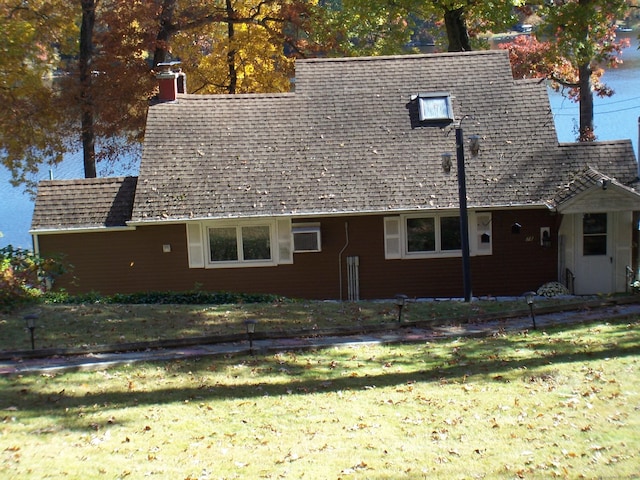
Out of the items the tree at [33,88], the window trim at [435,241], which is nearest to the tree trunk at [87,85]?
the tree at [33,88]

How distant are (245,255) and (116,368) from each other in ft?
32.6

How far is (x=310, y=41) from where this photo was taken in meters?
33.9

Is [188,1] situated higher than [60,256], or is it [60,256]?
[188,1]

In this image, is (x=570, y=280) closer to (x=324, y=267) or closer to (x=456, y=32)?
(x=324, y=267)

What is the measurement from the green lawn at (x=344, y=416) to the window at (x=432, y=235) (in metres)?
8.34

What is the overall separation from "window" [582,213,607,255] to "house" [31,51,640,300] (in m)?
0.03

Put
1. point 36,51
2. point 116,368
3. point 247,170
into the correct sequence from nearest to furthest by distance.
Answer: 1. point 116,368
2. point 247,170
3. point 36,51

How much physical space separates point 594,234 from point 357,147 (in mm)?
6898

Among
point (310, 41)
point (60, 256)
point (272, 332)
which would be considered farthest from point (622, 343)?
point (310, 41)

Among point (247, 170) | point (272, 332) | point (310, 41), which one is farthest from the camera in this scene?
point (310, 41)

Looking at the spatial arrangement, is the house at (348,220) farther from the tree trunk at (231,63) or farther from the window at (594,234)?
the tree trunk at (231,63)

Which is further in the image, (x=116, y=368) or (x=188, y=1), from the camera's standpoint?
(x=188, y=1)

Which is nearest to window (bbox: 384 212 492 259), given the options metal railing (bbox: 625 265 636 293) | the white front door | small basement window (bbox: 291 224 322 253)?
small basement window (bbox: 291 224 322 253)

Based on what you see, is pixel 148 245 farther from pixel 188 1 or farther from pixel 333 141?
pixel 188 1
